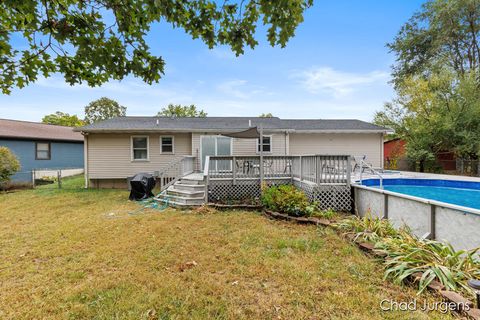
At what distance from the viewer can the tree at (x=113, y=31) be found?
259cm

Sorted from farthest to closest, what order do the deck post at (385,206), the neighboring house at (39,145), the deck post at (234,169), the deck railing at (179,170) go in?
1. the neighboring house at (39,145)
2. the deck railing at (179,170)
3. the deck post at (234,169)
4. the deck post at (385,206)

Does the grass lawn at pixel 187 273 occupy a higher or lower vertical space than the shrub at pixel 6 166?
lower

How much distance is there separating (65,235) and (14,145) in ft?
52.7

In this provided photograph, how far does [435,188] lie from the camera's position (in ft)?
32.7

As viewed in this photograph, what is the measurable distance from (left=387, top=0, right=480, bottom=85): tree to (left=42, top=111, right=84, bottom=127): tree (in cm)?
4225

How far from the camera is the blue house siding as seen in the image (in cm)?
1527

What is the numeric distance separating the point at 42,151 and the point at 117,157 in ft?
33.6

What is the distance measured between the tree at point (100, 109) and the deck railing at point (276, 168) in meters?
36.8

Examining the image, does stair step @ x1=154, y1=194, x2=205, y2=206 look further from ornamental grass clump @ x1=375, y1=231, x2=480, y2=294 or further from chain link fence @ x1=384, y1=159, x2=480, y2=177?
chain link fence @ x1=384, y1=159, x2=480, y2=177

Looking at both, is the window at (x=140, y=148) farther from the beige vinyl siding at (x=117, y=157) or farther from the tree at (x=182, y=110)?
the tree at (x=182, y=110)

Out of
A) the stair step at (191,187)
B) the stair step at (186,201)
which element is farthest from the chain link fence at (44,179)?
the stair step at (186,201)

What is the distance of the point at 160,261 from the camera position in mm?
3721

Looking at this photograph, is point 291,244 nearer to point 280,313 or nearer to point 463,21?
point 280,313

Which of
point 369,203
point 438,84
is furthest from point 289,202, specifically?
point 438,84
